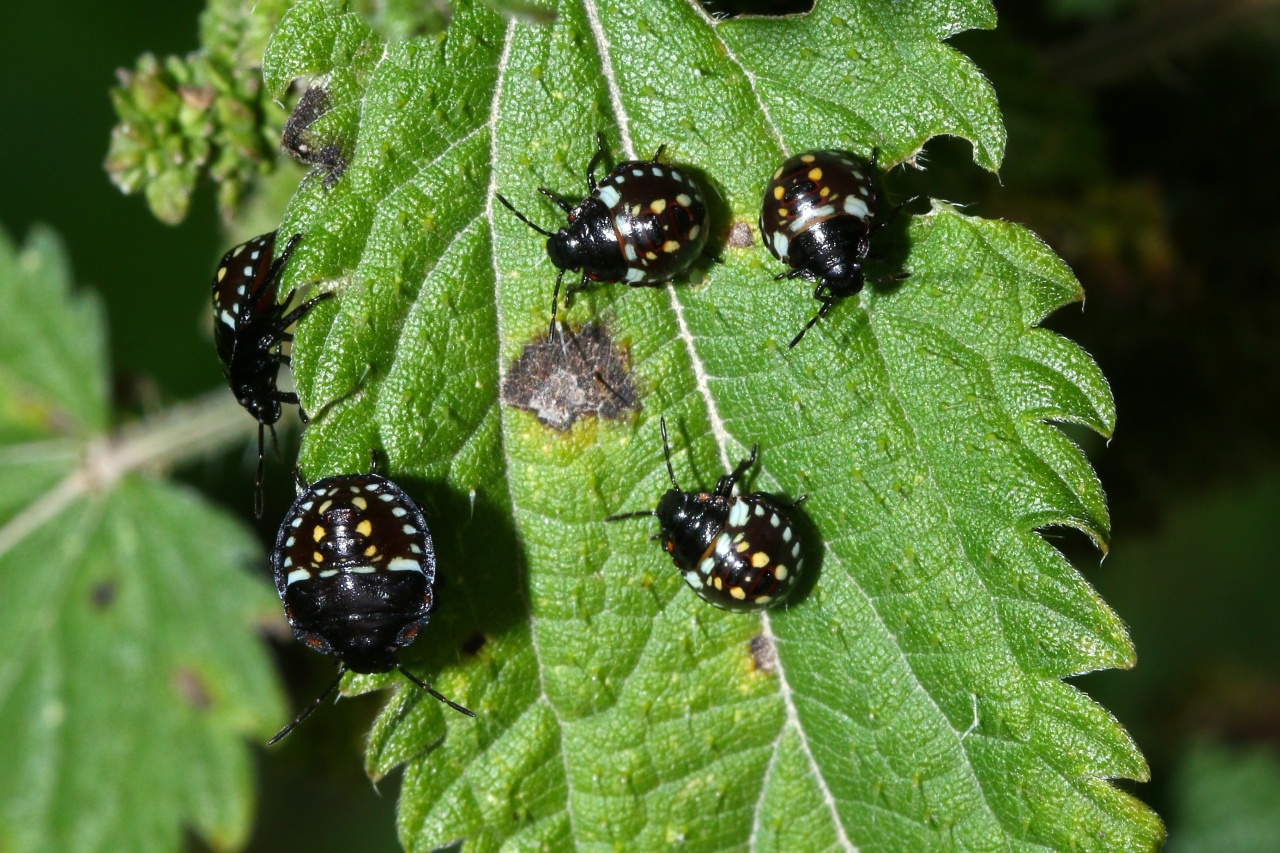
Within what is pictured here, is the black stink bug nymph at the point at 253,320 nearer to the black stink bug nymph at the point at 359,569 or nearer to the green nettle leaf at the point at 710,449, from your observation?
the green nettle leaf at the point at 710,449

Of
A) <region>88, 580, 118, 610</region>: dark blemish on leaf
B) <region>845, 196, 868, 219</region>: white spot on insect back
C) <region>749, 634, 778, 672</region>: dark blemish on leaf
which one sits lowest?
<region>88, 580, 118, 610</region>: dark blemish on leaf

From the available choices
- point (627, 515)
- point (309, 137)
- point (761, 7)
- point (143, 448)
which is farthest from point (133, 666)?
point (761, 7)

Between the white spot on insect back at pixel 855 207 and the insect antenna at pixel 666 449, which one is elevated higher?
the white spot on insect back at pixel 855 207

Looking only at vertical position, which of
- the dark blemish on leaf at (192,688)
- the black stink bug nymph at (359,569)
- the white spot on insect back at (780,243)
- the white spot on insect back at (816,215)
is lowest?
the dark blemish on leaf at (192,688)

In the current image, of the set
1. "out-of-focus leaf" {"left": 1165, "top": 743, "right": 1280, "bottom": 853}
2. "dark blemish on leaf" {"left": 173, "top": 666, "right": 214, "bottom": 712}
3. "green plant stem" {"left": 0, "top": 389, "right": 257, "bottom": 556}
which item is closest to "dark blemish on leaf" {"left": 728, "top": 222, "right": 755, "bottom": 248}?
"green plant stem" {"left": 0, "top": 389, "right": 257, "bottom": 556}

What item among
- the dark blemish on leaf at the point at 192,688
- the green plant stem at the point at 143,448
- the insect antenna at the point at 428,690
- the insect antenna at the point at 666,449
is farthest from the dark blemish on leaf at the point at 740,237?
the dark blemish on leaf at the point at 192,688

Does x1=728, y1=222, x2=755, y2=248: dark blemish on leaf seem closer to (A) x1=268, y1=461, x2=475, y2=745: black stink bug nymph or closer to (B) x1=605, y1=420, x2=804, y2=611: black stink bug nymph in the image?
(B) x1=605, y1=420, x2=804, y2=611: black stink bug nymph
